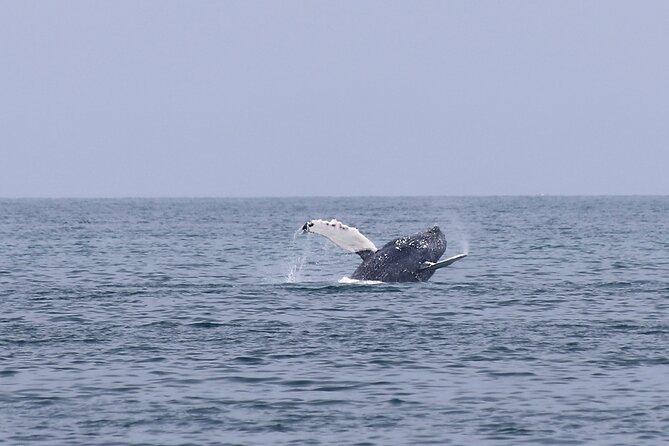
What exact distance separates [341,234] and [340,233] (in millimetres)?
72

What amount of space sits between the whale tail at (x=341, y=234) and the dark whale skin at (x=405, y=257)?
42 cm

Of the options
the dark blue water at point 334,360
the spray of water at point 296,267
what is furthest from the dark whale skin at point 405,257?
the spray of water at point 296,267

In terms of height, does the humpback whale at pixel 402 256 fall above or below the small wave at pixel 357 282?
above

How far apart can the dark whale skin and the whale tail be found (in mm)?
423

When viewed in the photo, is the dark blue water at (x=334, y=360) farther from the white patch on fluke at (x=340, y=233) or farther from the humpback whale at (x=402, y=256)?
the white patch on fluke at (x=340, y=233)

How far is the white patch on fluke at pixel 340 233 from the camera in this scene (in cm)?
3059

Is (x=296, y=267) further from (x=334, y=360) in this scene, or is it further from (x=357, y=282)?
(x=334, y=360)

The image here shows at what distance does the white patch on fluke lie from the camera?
30.6 metres

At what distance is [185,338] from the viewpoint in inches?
956

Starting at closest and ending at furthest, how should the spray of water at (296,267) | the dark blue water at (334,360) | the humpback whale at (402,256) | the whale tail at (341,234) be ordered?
the dark blue water at (334,360)
the whale tail at (341,234)
the humpback whale at (402,256)
the spray of water at (296,267)

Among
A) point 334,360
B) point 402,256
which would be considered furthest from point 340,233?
point 334,360

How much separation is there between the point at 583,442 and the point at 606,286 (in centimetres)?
2061

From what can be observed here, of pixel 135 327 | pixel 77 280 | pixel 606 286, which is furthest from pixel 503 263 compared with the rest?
pixel 135 327

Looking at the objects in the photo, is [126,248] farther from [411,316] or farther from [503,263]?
[411,316]
